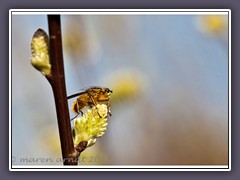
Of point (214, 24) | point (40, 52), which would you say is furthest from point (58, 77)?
point (214, 24)

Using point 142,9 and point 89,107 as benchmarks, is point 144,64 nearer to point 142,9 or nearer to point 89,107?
point 142,9

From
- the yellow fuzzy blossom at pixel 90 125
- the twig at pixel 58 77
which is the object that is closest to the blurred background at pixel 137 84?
the yellow fuzzy blossom at pixel 90 125

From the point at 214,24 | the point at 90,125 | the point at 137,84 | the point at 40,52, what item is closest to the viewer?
the point at 40,52

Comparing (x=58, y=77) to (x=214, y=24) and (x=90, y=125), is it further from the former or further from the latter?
(x=214, y=24)

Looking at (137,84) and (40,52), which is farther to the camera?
(137,84)

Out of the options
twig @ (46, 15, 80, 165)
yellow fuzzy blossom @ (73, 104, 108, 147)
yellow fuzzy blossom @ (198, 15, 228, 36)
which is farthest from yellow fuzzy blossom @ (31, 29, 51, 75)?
yellow fuzzy blossom @ (198, 15, 228, 36)

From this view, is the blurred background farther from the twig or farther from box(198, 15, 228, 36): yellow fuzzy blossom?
the twig
